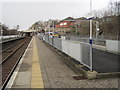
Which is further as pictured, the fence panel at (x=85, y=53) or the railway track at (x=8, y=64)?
the railway track at (x=8, y=64)

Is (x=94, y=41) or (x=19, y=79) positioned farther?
(x=94, y=41)

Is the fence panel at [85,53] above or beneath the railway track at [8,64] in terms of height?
above

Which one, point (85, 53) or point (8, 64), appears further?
point (8, 64)

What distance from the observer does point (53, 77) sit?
20.7ft

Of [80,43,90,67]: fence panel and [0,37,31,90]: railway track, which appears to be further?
[0,37,31,90]: railway track

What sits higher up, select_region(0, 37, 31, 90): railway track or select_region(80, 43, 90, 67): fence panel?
select_region(80, 43, 90, 67): fence panel

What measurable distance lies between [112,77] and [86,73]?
104 cm

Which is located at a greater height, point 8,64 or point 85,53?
point 85,53

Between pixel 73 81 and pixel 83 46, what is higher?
pixel 83 46

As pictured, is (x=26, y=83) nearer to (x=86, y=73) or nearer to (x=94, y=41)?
(x=86, y=73)

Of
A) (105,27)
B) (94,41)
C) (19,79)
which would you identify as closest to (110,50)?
(94,41)

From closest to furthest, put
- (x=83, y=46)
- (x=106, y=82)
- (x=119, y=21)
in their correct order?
(x=106, y=82) → (x=83, y=46) → (x=119, y=21)

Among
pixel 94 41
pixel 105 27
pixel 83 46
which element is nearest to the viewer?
pixel 83 46

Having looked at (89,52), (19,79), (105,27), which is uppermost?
(105,27)
